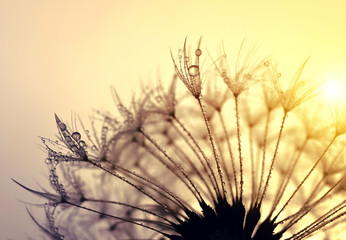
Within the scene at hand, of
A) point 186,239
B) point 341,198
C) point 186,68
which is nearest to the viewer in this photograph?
point 186,239

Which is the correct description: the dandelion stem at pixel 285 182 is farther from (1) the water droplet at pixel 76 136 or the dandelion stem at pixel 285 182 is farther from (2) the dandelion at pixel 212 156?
(1) the water droplet at pixel 76 136

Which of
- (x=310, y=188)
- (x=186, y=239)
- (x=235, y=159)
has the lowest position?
(x=186, y=239)

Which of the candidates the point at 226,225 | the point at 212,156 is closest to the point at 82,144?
the point at 212,156

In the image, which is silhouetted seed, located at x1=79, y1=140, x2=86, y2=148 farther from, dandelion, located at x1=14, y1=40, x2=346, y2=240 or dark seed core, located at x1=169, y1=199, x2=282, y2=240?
dark seed core, located at x1=169, y1=199, x2=282, y2=240

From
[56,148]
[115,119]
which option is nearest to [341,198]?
[115,119]

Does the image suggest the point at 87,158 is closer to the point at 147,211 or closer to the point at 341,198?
the point at 147,211

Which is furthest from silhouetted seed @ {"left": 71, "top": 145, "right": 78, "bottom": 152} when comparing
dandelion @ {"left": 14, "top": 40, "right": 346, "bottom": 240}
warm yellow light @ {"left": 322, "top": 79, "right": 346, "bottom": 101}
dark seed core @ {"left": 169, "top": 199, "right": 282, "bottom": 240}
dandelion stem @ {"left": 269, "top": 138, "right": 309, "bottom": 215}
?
warm yellow light @ {"left": 322, "top": 79, "right": 346, "bottom": 101}
